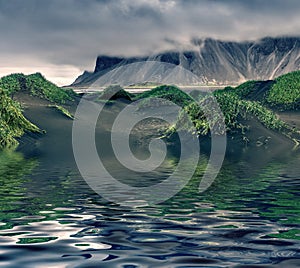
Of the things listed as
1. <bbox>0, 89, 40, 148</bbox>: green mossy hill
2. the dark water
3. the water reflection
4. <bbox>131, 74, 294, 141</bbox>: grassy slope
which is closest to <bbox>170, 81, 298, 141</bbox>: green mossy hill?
<bbox>131, 74, 294, 141</bbox>: grassy slope

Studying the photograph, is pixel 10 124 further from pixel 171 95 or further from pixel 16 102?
pixel 171 95

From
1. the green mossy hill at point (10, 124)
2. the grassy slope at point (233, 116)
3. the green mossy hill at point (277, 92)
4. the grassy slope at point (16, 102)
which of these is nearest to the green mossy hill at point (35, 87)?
the grassy slope at point (16, 102)

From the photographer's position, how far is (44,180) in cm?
2416

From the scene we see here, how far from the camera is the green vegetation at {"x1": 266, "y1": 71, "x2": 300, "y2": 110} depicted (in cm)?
8194

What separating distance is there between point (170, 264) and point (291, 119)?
227 ft

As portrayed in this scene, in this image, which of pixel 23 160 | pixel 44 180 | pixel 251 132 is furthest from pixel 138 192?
pixel 251 132

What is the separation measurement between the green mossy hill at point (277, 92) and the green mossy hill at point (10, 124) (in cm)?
4351

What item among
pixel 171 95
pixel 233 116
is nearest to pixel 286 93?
pixel 171 95

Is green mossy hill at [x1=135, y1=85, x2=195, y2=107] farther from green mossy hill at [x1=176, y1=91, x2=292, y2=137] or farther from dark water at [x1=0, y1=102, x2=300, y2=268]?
dark water at [x1=0, y1=102, x2=300, y2=268]

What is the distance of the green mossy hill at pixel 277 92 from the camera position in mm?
82250

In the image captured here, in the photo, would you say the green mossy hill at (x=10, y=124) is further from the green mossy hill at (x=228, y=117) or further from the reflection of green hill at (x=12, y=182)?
the green mossy hill at (x=228, y=117)

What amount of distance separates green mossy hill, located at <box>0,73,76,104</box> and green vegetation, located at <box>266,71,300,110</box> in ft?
120

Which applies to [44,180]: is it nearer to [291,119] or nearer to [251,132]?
[251,132]

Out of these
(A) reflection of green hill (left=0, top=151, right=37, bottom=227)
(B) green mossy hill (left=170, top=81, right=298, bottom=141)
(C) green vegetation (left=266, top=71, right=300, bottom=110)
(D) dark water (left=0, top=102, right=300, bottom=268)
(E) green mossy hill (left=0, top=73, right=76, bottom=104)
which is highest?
(E) green mossy hill (left=0, top=73, right=76, bottom=104)
